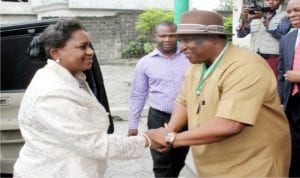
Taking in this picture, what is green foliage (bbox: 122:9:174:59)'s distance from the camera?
15305 millimetres

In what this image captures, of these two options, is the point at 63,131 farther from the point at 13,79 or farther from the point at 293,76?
the point at 13,79

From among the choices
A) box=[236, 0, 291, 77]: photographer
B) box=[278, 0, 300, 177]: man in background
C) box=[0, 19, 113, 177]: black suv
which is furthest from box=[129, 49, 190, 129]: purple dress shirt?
box=[278, 0, 300, 177]: man in background

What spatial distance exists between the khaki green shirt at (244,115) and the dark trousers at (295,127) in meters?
0.98

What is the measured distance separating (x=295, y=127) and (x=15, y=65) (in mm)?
2562

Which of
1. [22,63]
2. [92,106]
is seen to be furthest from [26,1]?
[92,106]

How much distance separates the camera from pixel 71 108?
7.14 feet

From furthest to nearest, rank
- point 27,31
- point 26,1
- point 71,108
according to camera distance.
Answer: point 26,1 < point 27,31 < point 71,108

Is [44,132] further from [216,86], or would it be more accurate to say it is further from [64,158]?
[216,86]

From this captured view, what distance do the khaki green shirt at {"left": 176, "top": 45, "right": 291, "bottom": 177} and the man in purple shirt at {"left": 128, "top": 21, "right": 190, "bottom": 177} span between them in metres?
1.47

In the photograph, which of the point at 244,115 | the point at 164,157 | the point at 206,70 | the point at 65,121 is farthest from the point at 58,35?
the point at 164,157

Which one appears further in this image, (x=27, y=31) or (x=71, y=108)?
(x=27, y=31)

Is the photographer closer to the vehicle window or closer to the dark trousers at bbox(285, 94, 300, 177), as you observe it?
the dark trousers at bbox(285, 94, 300, 177)

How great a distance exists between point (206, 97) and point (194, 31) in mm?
340

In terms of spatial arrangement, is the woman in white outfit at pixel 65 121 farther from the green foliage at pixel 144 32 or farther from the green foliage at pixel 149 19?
the green foliage at pixel 149 19
